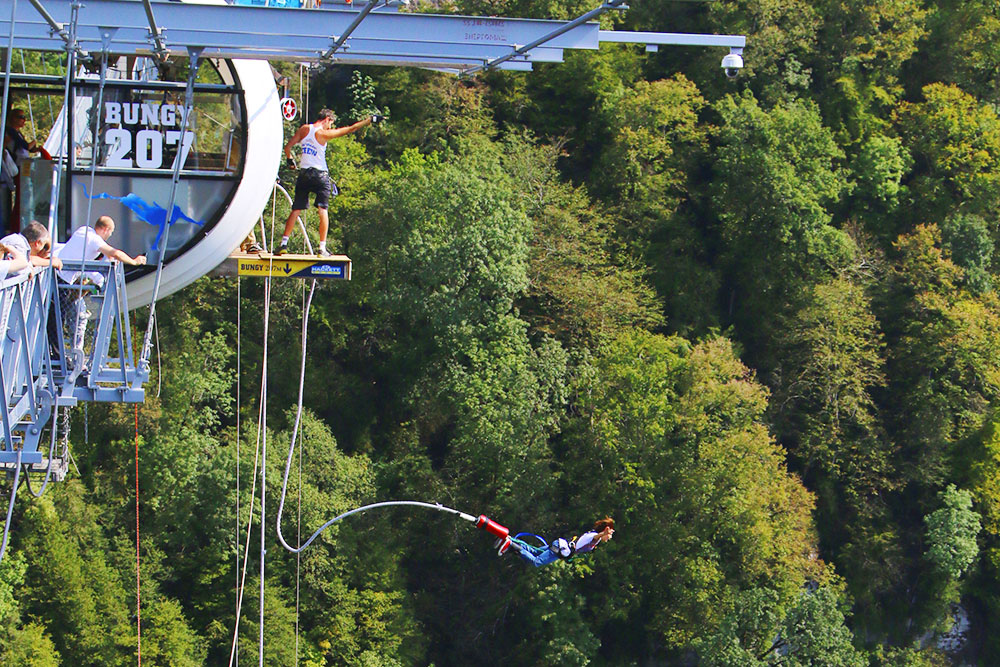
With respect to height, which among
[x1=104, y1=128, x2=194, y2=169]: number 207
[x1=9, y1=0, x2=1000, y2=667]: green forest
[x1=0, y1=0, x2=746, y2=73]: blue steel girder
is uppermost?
[x1=0, y1=0, x2=746, y2=73]: blue steel girder

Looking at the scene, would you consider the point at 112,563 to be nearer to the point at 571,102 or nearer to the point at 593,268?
the point at 593,268

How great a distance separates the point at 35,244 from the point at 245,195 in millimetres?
2824

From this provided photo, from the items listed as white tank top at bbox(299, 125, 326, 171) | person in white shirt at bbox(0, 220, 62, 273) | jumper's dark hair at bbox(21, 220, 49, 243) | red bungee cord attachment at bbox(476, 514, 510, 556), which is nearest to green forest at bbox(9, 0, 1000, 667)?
red bungee cord attachment at bbox(476, 514, 510, 556)

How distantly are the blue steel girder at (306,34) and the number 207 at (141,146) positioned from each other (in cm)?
84

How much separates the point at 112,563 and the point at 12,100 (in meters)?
20.1

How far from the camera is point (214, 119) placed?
1597cm

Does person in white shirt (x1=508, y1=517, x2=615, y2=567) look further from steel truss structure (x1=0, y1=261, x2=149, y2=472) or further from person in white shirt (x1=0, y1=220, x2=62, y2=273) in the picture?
person in white shirt (x1=0, y1=220, x2=62, y2=273)

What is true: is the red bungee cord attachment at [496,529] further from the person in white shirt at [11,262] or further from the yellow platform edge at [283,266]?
the person in white shirt at [11,262]

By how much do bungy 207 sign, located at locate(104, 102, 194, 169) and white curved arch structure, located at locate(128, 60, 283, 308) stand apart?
715mm

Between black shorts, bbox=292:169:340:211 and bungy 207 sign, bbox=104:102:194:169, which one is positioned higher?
bungy 207 sign, bbox=104:102:194:169

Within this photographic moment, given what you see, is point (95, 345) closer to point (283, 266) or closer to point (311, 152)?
point (283, 266)

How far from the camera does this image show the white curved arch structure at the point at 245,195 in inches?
631

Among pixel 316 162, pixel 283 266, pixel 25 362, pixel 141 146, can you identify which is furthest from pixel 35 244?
pixel 316 162

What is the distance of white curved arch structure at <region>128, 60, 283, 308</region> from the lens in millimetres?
16031
